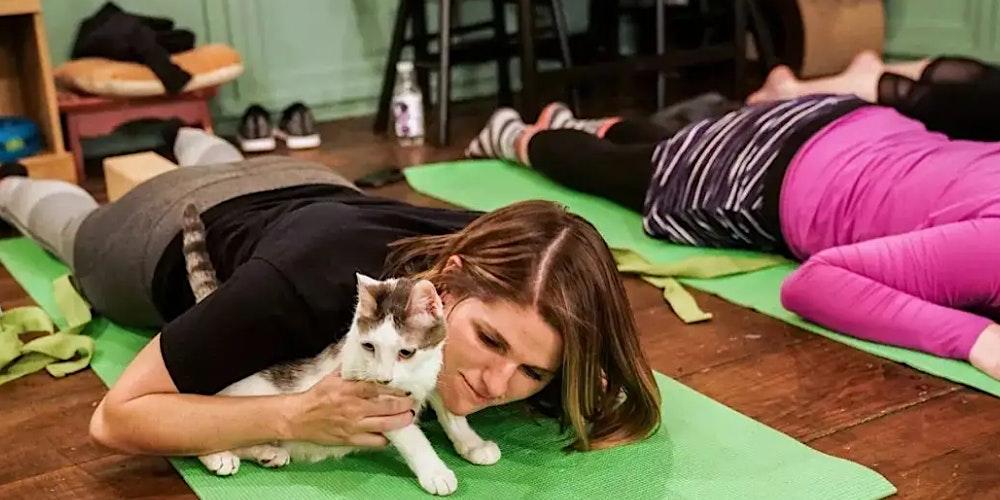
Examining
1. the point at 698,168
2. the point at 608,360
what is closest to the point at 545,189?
the point at 698,168

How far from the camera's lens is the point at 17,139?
260 centimetres

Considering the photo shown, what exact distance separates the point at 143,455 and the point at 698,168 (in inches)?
45.0

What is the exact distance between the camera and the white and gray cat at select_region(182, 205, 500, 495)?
0.98m

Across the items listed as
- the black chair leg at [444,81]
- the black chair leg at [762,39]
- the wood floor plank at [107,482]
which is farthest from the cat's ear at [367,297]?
the black chair leg at [762,39]

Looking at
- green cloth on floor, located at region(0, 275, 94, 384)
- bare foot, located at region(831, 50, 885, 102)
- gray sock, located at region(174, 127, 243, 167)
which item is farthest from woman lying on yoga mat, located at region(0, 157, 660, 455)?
bare foot, located at region(831, 50, 885, 102)

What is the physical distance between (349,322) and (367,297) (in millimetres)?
194

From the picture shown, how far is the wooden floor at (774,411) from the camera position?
4.10 feet

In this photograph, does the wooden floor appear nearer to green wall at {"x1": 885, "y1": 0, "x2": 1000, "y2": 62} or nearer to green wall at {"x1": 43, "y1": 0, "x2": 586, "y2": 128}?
green wall at {"x1": 43, "y1": 0, "x2": 586, "y2": 128}

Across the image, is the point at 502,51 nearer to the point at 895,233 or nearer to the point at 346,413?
the point at 895,233

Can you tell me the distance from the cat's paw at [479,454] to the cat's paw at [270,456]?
0.20m

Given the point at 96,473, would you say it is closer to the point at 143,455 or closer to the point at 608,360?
the point at 143,455

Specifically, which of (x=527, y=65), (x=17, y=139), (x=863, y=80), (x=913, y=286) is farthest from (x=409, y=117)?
(x=913, y=286)

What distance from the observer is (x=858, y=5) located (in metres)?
3.63

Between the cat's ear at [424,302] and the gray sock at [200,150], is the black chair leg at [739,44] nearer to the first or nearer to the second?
the gray sock at [200,150]
